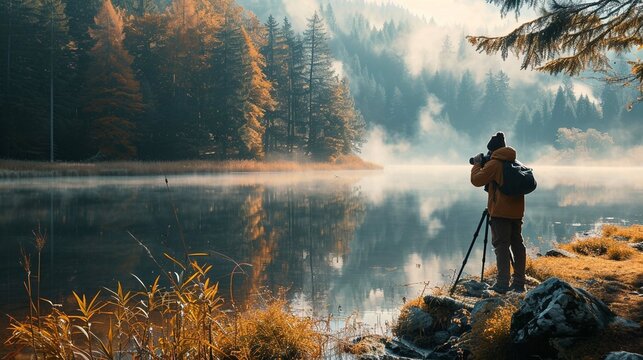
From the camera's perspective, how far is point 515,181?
24.7ft

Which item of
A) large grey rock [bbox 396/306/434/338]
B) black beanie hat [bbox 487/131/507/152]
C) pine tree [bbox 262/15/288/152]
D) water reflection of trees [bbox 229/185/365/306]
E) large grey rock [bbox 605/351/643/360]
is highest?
pine tree [bbox 262/15/288/152]

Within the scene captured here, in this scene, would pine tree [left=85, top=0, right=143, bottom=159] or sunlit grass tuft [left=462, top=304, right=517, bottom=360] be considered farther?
pine tree [left=85, top=0, right=143, bottom=159]

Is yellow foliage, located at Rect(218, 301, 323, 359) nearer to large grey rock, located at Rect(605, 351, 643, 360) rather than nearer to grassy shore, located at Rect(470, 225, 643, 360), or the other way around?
grassy shore, located at Rect(470, 225, 643, 360)

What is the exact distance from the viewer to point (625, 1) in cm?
980

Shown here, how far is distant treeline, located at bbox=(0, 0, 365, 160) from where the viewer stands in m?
44.8

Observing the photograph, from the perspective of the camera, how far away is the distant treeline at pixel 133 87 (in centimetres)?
4484

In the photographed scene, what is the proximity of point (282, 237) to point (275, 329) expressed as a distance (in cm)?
987

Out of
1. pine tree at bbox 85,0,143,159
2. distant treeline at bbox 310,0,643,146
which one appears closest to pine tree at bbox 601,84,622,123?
distant treeline at bbox 310,0,643,146

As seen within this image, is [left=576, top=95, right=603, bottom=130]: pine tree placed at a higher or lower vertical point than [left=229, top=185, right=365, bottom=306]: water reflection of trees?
higher

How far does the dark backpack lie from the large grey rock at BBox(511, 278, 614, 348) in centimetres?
261

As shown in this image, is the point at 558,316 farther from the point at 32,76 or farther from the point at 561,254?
the point at 32,76

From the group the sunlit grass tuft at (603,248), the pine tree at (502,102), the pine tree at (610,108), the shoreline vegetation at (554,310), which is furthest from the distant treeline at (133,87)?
the pine tree at (502,102)

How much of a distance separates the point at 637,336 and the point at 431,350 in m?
2.28

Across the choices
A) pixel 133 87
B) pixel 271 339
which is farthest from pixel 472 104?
pixel 271 339
